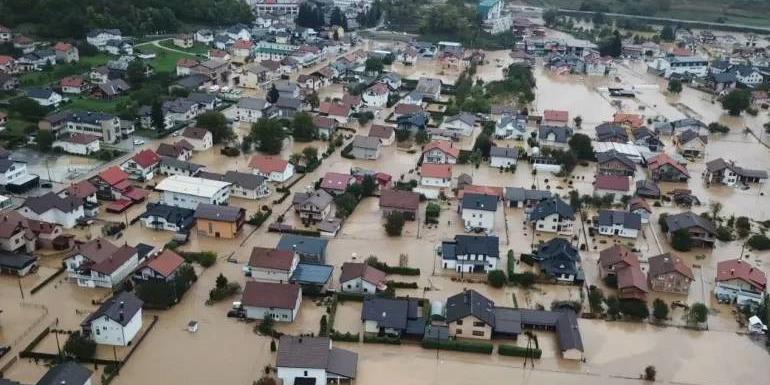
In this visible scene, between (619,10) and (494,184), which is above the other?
(619,10)

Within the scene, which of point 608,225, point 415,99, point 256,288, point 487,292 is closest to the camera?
point 256,288

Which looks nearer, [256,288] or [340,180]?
[256,288]

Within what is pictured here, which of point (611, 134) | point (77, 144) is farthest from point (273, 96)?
point (611, 134)

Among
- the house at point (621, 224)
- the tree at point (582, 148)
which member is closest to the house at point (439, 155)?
the tree at point (582, 148)

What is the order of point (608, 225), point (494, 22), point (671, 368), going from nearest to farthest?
point (671, 368), point (608, 225), point (494, 22)

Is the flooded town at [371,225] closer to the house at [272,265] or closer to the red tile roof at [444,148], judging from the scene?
the house at [272,265]

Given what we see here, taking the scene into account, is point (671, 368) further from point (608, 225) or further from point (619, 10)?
point (619, 10)

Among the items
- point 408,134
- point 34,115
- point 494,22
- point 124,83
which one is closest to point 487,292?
point 408,134
